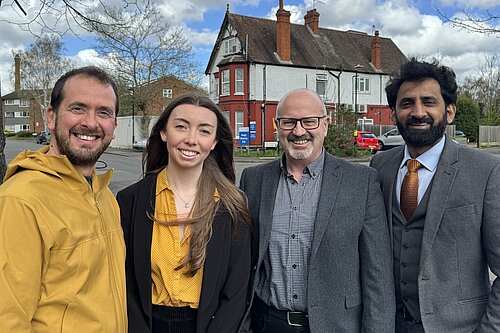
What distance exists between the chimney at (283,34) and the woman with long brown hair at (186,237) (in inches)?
1297

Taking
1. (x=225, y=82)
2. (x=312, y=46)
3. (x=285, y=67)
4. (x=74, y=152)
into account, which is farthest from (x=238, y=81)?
(x=74, y=152)

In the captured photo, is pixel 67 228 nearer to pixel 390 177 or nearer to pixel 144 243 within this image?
pixel 144 243

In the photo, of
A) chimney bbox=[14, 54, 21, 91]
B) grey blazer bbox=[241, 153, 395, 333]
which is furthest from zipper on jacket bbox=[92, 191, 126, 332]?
chimney bbox=[14, 54, 21, 91]

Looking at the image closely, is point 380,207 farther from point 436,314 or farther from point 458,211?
point 436,314

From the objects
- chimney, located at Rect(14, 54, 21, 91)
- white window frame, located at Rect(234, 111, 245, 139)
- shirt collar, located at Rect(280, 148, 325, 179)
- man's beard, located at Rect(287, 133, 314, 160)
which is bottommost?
shirt collar, located at Rect(280, 148, 325, 179)

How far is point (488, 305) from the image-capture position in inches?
103

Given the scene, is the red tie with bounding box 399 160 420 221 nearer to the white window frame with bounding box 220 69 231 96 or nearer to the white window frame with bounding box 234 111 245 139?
the white window frame with bounding box 234 111 245 139

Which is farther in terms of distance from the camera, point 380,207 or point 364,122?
point 364,122

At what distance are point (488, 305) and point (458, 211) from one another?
56 cm

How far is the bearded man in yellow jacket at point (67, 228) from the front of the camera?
6.17ft

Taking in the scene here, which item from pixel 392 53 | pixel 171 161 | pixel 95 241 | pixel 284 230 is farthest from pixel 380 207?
pixel 392 53

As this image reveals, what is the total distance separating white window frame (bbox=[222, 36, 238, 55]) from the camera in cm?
3547

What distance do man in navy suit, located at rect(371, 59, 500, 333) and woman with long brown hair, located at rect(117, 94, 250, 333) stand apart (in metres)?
1.03

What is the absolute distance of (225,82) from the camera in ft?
113
